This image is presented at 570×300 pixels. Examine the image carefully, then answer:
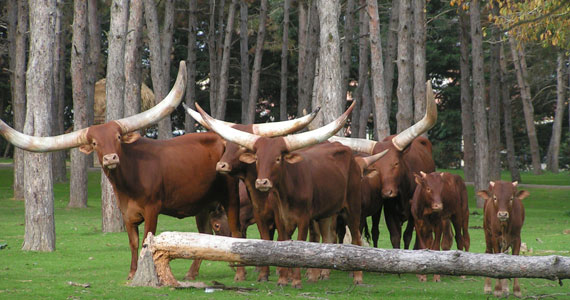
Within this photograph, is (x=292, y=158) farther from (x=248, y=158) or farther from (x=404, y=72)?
(x=404, y=72)

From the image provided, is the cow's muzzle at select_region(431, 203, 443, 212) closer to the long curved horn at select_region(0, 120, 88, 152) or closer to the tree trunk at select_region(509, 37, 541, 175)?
the long curved horn at select_region(0, 120, 88, 152)

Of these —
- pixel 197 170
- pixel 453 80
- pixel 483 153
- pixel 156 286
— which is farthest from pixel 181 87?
pixel 453 80

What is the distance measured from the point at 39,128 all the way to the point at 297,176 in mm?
5175

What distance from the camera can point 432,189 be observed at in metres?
12.4

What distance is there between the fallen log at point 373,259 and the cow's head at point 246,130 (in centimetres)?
140

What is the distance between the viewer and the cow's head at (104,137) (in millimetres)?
10784

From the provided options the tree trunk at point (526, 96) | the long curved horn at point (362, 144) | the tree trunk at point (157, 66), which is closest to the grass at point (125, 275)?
the long curved horn at point (362, 144)

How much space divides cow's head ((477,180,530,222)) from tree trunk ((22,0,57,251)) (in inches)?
286

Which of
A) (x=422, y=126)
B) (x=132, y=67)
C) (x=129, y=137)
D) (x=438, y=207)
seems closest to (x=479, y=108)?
(x=132, y=67)

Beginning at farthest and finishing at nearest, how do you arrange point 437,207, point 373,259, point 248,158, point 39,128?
point 39,128 → point 437,207 → point 248,158 → point 373,259

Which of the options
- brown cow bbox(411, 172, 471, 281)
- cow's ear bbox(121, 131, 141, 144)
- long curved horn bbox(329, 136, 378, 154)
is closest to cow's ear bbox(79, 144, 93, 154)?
cow's ear bbox(121, 131, 141, 144)

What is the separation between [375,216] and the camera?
1438 cm

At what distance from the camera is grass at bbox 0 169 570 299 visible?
996 cm

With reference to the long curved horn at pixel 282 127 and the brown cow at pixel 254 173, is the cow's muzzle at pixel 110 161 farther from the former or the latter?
the long curved horn at pixel 282 127
